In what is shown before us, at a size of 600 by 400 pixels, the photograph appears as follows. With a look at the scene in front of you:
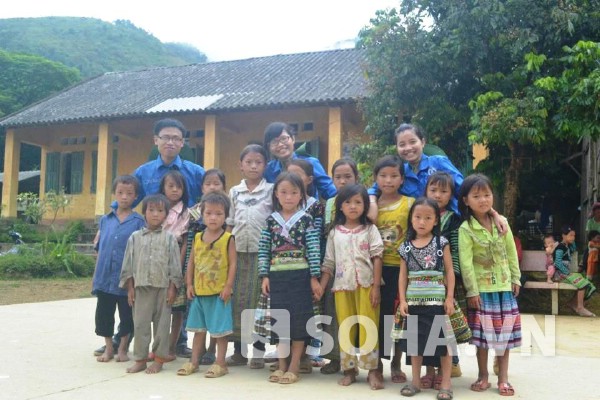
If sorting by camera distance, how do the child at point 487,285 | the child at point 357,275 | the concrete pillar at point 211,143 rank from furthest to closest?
the concrete pillar at point 211,143 < the child at point 357,275 < the child at point 487,285

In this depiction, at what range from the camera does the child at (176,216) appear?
13.7ft

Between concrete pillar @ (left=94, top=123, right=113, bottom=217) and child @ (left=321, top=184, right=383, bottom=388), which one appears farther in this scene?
concrete pillar @ (left=94, top=123, right=113, bottom=217)

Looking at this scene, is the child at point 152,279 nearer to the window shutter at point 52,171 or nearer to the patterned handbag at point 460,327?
the patterned handbag at point 460,327

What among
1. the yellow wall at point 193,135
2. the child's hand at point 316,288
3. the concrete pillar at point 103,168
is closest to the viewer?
the child's hand at point 316,288

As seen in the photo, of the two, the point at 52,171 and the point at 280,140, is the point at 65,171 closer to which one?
the point at 52,171

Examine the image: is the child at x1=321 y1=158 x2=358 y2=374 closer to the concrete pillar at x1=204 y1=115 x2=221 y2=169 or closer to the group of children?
the group of children

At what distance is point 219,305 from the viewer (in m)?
3.81

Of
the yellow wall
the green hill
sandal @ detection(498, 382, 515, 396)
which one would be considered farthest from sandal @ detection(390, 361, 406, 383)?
the green hill

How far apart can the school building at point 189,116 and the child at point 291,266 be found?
744cm

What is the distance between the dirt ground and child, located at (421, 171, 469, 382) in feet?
22.3

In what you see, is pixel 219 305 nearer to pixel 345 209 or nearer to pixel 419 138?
pixel 345 209

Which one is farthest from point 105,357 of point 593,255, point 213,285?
point 593,255

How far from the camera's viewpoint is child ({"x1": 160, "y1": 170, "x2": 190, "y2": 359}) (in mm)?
4188

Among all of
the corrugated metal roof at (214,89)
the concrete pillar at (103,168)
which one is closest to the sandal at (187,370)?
the corrugated metal roof at (214,89)
